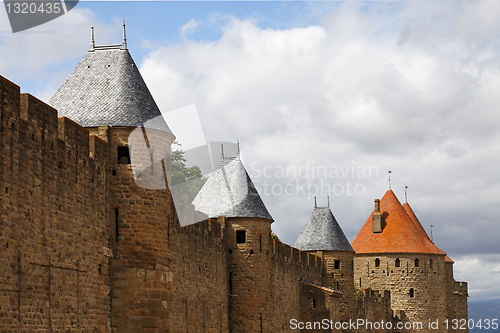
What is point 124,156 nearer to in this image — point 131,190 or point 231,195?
point 131,190

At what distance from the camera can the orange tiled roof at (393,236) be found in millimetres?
46625

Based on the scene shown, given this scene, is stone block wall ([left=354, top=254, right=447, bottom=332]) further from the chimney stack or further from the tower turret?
the chimney stack

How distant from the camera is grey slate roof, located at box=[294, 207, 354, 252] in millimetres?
36000

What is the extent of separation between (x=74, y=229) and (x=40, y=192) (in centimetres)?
148

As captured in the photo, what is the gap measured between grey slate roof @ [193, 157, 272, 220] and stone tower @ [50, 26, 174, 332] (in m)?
7.20

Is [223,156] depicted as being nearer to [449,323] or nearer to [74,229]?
[74,229]

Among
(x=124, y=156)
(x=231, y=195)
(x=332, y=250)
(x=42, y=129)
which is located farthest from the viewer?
(x=332, y=250)

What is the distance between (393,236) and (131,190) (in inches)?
1235

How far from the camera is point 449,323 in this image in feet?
169

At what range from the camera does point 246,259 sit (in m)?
25.2

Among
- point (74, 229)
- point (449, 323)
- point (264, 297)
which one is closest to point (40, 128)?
point (74, 229)

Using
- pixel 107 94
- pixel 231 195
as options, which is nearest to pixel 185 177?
pixel 231 195

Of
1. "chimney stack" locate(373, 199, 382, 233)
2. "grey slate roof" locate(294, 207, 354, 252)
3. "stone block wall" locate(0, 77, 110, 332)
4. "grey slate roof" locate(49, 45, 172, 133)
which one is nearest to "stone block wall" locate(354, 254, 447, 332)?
"chimney stack" locate(373, 199, 382, 233)

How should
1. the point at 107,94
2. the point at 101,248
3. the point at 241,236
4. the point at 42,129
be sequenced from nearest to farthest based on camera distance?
1. the point at 42,129
2. the point at 101,248
3. the point at 107,94
4. the point at 241,236
